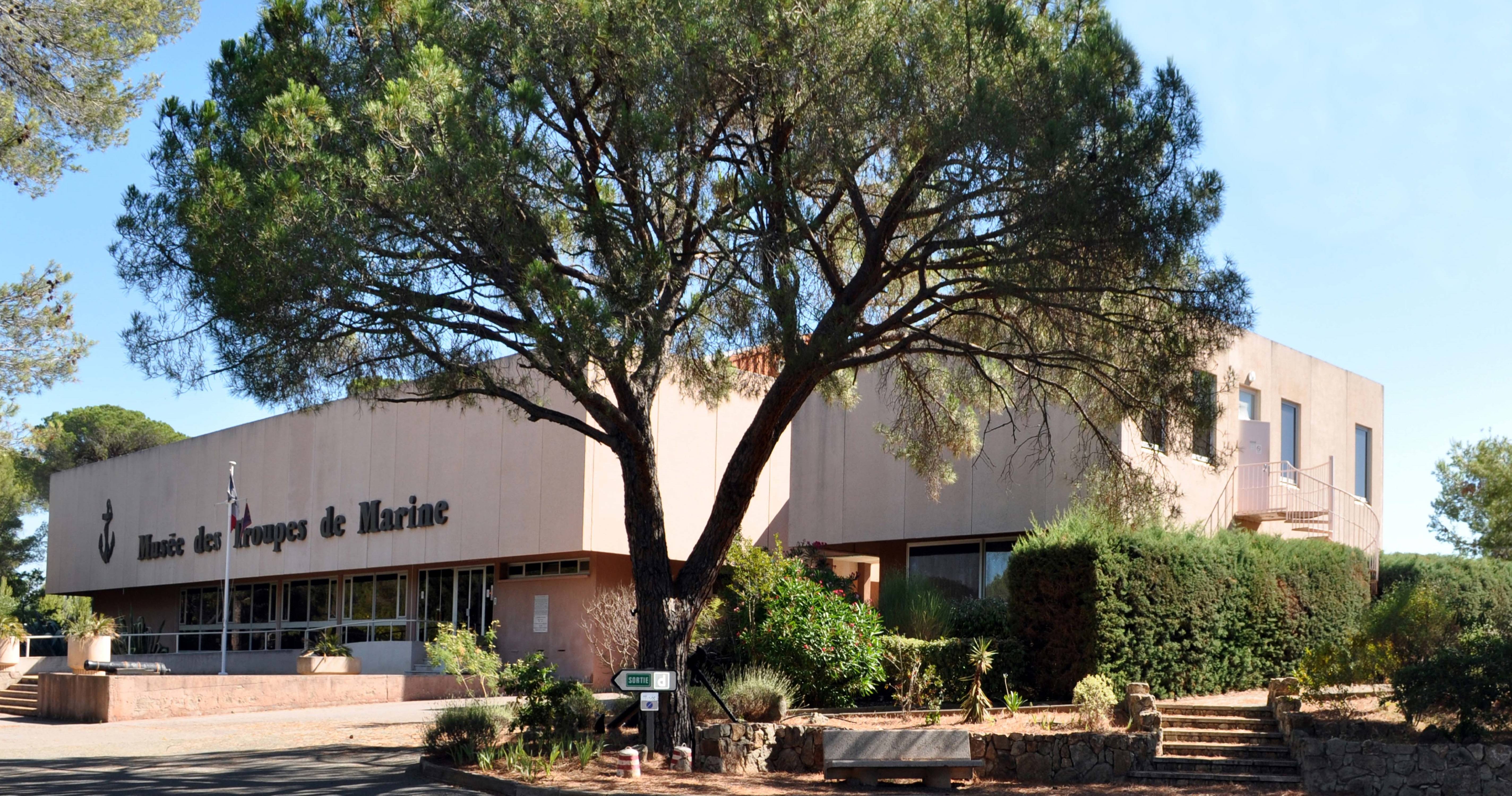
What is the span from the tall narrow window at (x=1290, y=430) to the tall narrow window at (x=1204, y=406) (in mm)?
13100

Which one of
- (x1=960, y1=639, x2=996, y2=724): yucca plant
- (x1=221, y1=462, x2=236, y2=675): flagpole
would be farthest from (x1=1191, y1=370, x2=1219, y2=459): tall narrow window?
(x1=221, y1=462, x2=236, y2=675): flagpole

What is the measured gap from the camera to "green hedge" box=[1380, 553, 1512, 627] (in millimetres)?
23234

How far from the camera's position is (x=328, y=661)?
25406 mm

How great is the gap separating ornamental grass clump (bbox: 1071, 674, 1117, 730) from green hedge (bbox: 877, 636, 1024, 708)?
4.48 ft

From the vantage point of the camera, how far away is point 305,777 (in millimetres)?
13469

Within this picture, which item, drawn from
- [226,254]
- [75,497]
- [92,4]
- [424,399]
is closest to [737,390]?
[424,399]

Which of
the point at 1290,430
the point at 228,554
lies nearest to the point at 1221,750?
the point at 1290,430

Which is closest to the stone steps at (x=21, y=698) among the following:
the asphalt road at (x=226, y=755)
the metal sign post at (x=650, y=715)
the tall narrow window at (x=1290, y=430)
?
the asphalt road at (x=226, y=755)

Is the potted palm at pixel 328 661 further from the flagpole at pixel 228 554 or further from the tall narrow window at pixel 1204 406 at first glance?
the tall narrow window at pixel 1204 406

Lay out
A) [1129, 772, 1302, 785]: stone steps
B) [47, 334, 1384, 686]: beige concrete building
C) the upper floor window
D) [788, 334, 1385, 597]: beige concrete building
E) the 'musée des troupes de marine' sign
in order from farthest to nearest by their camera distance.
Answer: the 'musée des troupes de marine' sign
[47, 334, 1384, 686]: beige concrete building
[788, 334, 1385, 597]: beige concrete building
[1129, 772, 1302, 785]: stone steps
the upper floor window

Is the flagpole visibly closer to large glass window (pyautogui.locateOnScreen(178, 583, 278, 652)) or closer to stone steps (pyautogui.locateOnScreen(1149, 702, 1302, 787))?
large glass window (pyautogui.locateOnScreen(178, 583, 278, 652))

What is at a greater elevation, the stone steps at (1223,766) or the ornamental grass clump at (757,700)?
the ornamental grass clump at (757,700)

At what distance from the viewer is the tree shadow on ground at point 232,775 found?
489 inches

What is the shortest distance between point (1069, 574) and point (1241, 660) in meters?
3.29
